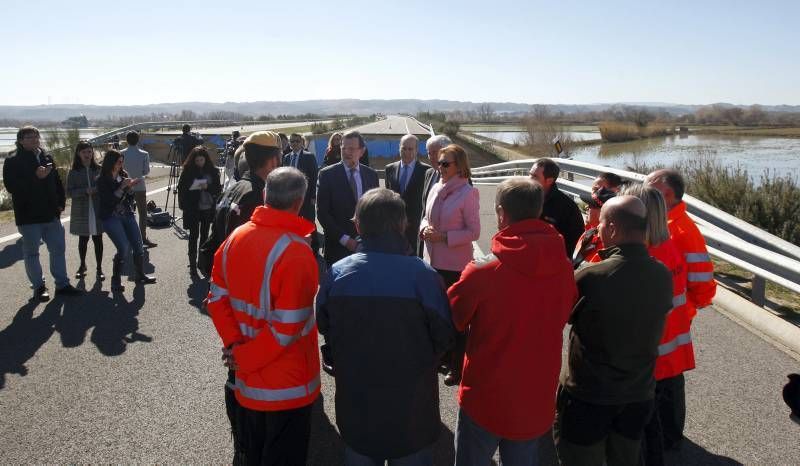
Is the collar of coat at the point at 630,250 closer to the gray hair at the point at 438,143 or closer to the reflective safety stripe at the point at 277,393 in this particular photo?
the reflective safety stripe at the point at 277,393

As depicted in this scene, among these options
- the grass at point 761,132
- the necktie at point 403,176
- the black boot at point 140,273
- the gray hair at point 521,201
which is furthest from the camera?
the grass at point 761,132

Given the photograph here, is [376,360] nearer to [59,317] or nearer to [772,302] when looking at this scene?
[59,317]

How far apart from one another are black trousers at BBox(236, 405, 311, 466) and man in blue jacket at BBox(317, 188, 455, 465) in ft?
1.22

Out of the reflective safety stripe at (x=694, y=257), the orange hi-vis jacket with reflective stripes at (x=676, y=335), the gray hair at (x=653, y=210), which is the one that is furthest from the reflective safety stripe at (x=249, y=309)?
the reflective safety stripe at (x=694, y=257)

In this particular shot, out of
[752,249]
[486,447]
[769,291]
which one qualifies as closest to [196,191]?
[486,447]

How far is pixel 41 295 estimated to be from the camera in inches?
238

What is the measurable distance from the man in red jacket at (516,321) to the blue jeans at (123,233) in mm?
5310

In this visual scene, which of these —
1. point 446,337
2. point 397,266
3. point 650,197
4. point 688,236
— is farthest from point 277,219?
point 688,236

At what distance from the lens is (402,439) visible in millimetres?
2344

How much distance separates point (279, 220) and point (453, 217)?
6.39 feet

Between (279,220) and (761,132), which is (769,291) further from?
(761,132)

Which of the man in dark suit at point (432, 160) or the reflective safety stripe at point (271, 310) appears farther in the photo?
the man in dark suit at point (432, 160)

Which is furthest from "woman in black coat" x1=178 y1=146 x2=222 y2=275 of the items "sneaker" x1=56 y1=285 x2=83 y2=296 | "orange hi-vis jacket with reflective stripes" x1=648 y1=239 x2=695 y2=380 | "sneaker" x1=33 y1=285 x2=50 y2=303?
"orange hi-vis jacket with reflective stripes" x1=648 y1=239 x2=695 y2=380

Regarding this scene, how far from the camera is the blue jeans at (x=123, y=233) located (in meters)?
6.44
